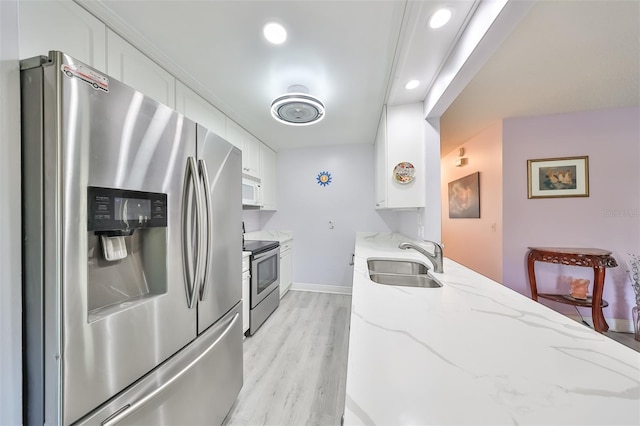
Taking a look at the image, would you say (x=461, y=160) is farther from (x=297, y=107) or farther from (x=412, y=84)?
(x=297, y=107)

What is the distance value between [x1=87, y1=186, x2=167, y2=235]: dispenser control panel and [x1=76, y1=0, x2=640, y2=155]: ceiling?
104cm

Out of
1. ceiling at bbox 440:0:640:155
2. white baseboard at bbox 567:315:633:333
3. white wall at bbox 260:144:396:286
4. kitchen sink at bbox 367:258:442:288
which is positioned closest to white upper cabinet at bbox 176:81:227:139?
white wall at bbox 260:144:396:286

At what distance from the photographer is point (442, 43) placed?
1.26 metres

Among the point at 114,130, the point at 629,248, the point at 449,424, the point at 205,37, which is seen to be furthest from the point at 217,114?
the point at 629,248

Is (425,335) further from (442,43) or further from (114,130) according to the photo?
(442,43)

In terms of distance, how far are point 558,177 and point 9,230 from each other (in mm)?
4052

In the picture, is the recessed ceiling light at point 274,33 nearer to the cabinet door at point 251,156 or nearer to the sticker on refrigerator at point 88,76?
the sticker on refrigerator at point 88,76

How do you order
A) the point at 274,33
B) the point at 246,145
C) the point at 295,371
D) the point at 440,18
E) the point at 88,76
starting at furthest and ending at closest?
the point at 246,145
the point at 295,371
the point at 274,33
the point at 440,18
the point at 88,76

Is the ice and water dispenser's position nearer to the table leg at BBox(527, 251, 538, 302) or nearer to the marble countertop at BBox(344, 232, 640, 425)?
the marble countertop at BBox(344, 232, 640, 425)

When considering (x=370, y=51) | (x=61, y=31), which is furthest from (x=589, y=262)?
(x=61, y=31)

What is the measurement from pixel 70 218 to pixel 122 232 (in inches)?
7.4

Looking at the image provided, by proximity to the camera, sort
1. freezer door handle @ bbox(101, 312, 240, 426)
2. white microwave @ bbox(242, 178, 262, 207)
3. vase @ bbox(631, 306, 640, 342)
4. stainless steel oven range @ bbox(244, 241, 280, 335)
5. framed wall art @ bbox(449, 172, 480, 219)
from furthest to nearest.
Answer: framed wall art @ bbox(449, 172, 480, 219) → white microwave @ bbox(242, 178, 262, 207) → stainless steel oven range @ bbox(244, 241, 280, 335) → vase @ bbox(631, 306, 640, 342) → freezer door handle @ bbox(101, 312, 240, 426)

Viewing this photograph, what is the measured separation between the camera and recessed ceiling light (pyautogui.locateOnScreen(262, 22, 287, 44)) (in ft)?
3.95

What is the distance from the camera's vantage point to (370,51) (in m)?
1.39
